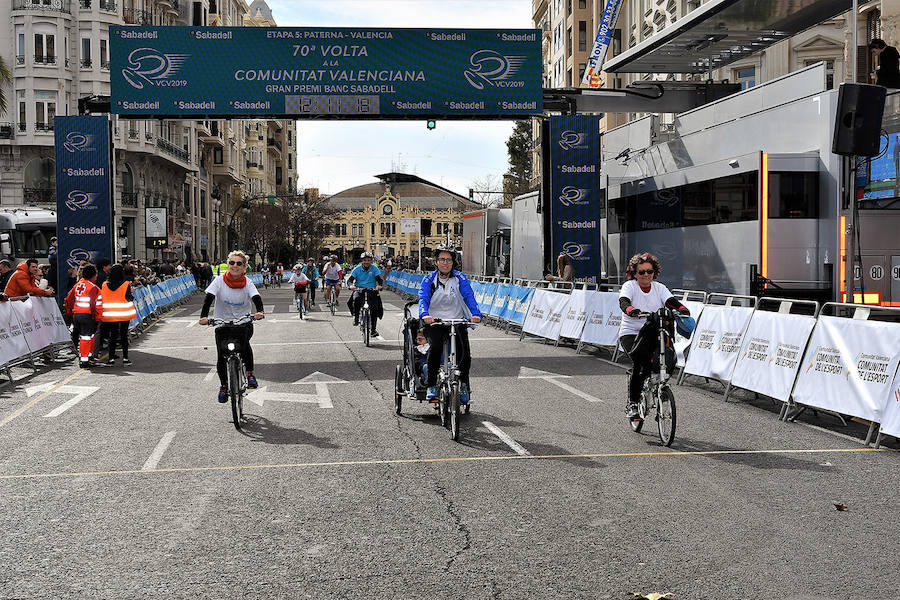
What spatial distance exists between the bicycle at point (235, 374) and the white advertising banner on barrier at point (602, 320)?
323 inches

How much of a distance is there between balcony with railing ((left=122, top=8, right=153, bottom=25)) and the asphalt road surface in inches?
1785

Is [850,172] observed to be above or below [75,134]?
below

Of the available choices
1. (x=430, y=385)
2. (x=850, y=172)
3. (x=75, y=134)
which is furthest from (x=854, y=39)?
(x=75, y=134)

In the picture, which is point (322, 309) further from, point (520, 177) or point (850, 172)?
point (520, 177)

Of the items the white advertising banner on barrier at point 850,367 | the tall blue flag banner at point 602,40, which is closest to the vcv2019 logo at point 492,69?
the white advertising banner on barrier at point 850,367

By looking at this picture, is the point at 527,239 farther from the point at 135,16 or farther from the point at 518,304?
the point at 135,16

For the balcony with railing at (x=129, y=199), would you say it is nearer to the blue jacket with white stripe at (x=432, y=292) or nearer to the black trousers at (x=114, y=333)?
the black trousers at (x=114, y=333)

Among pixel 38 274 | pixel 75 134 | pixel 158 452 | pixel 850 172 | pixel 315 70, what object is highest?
Answer: pixel 315 70

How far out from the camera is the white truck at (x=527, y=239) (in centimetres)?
3056

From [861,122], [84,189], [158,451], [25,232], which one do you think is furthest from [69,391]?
[25,232]

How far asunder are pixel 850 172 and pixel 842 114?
4.13 metres

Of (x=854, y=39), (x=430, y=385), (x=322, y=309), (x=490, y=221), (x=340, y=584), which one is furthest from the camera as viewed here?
(x=490, y=221)

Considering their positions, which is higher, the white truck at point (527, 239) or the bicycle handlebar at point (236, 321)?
the white truck at point (527, 239)

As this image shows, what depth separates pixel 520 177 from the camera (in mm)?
96812
